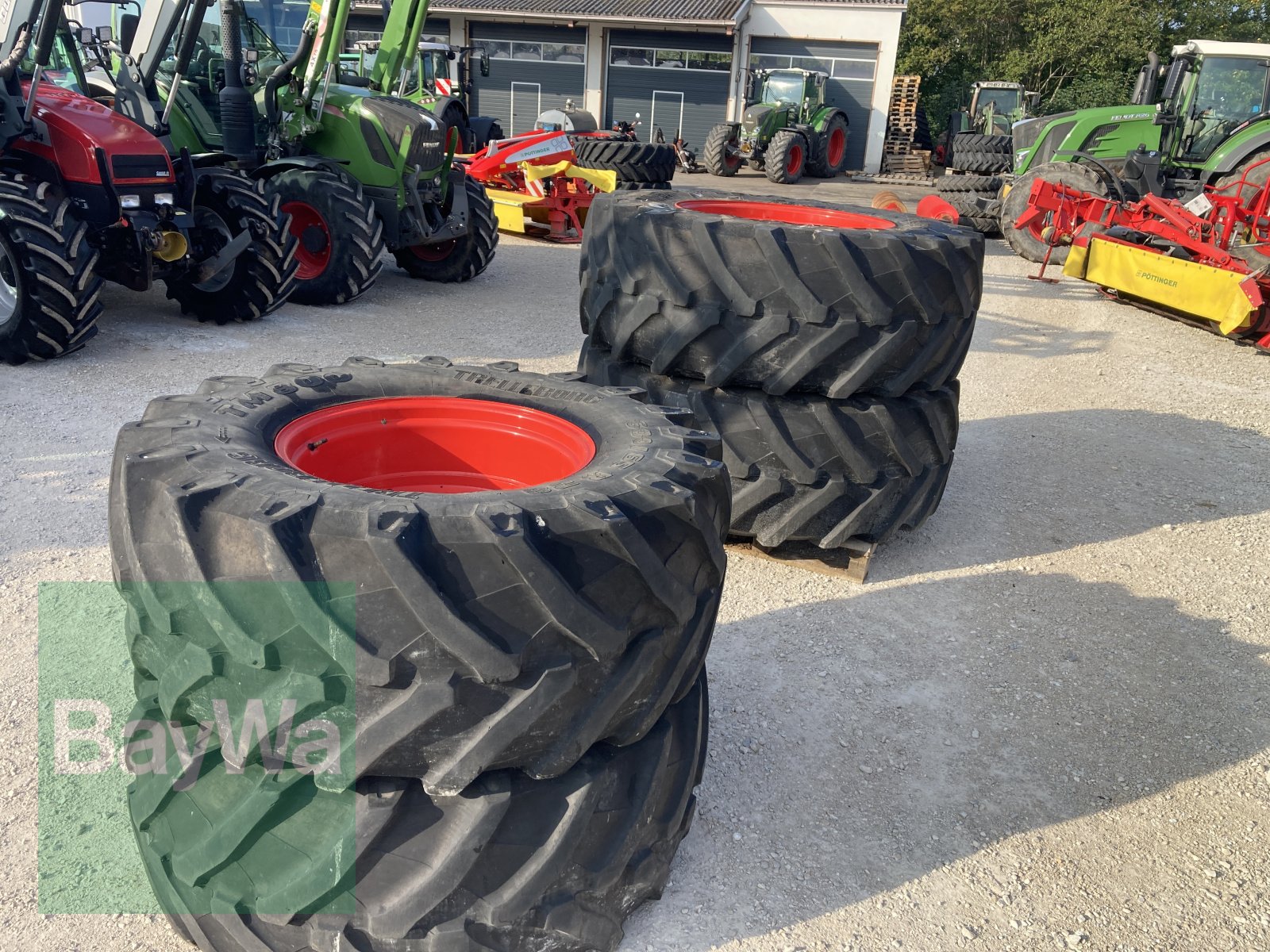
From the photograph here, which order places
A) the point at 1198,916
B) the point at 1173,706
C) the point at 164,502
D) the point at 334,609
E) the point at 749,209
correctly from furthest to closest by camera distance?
the point at 749,209, the point at 1173,706, the point at 1198,916, the point at 164,502, the point at 334,609

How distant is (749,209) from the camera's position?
4781 mm

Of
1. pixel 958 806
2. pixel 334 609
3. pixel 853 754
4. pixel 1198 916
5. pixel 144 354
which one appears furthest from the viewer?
pixel 144 354

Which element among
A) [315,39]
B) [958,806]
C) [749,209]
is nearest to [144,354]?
[315,39]

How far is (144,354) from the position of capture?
6125 millimetres

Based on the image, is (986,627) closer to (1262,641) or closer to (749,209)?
(1262,641)

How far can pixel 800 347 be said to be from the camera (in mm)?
3453

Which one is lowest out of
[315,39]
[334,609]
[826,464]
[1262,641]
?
[1262,641]

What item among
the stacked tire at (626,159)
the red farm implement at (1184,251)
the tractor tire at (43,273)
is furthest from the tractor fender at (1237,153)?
the tractor tire at (43,273)

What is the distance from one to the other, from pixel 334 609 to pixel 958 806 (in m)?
1.77

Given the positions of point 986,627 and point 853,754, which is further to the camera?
point 986,627

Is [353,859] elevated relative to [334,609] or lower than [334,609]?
lower

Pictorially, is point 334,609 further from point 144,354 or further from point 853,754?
point 144,354

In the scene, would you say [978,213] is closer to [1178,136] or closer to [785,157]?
[1178,136]

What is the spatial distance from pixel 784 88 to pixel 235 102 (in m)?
17.7
